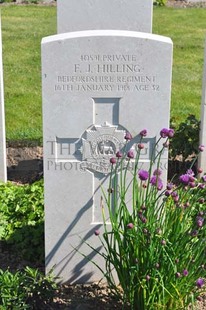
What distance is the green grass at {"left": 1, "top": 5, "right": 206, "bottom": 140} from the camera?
296 inches

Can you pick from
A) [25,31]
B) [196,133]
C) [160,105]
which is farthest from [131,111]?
[25,31]

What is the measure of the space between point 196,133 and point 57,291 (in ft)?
7.77

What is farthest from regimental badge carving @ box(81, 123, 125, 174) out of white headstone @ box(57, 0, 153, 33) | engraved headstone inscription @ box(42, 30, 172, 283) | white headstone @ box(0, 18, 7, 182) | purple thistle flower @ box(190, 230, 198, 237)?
white headstone @ box(57, 0, 153, 33)

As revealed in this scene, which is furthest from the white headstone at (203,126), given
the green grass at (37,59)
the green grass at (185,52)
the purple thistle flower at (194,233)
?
the purple thistle flower at (194,233)

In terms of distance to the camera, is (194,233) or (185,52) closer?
(194,233)

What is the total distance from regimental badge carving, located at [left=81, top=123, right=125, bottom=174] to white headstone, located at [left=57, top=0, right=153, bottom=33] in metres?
2.39

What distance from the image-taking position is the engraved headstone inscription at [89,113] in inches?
151

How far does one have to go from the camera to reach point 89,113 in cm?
397

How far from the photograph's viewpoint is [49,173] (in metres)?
4.09

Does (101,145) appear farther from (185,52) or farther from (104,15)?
(185,52)

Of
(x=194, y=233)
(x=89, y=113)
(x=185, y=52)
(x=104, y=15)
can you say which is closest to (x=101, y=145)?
(x=89, y=113)

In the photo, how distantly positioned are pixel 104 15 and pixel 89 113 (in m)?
2.49

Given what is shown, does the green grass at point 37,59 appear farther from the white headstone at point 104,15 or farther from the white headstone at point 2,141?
the white headstone at point 104,15

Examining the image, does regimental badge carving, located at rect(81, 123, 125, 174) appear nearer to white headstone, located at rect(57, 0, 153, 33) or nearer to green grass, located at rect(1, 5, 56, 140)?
white headstone, located at rect(57, 0, 153, 33)
